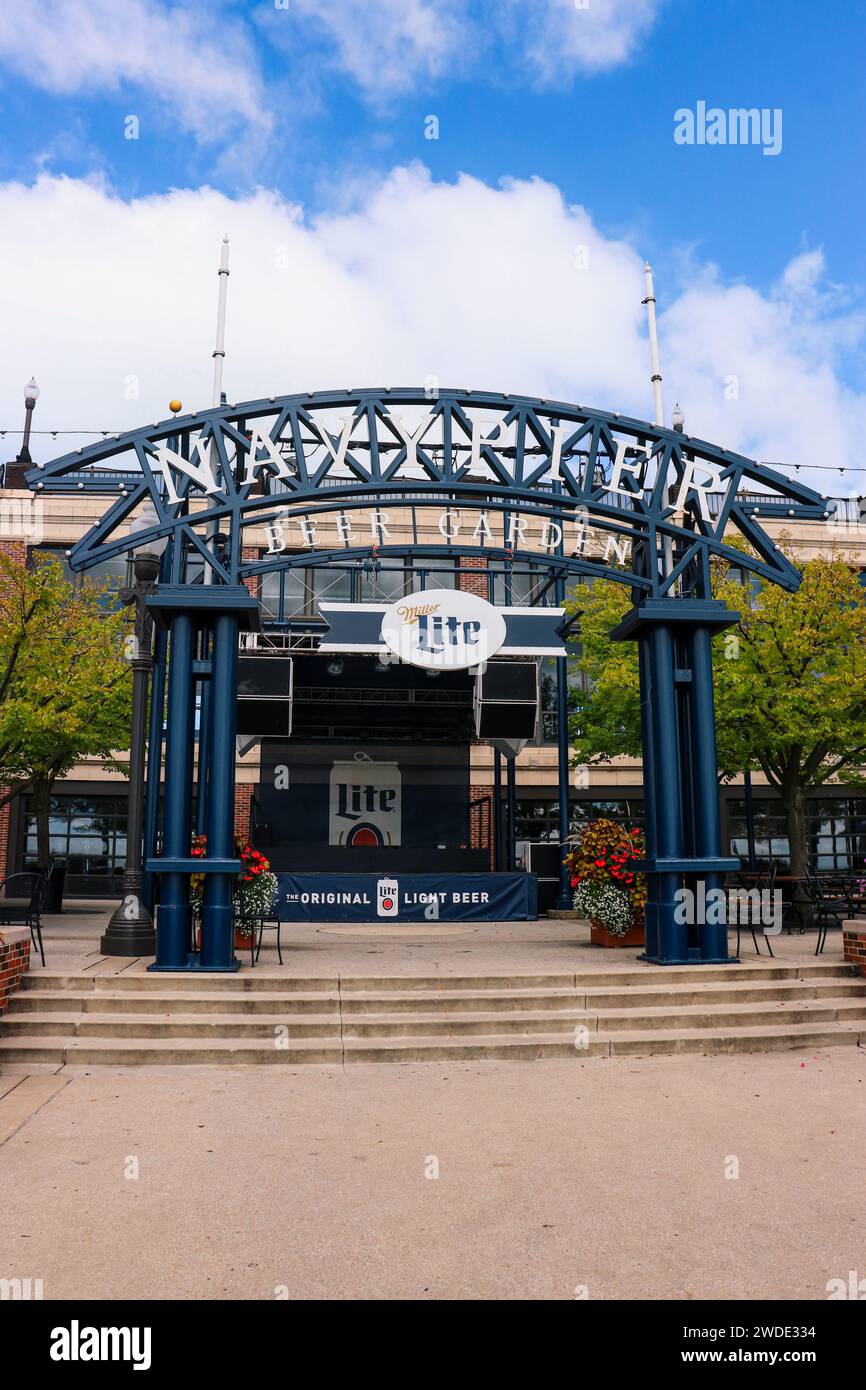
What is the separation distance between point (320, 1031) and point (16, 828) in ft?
70.6

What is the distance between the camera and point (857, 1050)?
8055mm

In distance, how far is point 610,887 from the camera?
41.1 feet

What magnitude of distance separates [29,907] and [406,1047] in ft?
19.2

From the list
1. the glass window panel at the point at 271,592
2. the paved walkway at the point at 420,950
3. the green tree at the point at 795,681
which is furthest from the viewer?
the glass window panel at the point at 271,592

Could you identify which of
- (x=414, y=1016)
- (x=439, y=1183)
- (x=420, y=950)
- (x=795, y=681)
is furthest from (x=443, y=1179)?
(x=795, y=681)

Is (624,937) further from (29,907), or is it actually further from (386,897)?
(29,907)

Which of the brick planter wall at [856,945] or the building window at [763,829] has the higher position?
the building window at [763,829]

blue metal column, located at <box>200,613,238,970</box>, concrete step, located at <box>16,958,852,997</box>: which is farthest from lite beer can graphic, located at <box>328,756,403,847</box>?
concrete step, located at <box>16,958,852,997</box>

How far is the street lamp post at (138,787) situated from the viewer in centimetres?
1090

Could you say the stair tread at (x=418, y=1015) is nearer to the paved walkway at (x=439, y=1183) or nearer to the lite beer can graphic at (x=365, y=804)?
the paved walkway at (x=439, y=1183)

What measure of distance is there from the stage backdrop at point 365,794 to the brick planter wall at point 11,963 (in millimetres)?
16320

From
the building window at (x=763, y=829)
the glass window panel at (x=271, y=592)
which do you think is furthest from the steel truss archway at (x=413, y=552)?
the building window at (x=763, y=829)

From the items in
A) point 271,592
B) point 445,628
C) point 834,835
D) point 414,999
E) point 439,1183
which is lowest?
point 439,1183

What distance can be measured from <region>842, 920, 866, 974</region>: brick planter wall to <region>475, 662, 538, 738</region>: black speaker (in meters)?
11.4
